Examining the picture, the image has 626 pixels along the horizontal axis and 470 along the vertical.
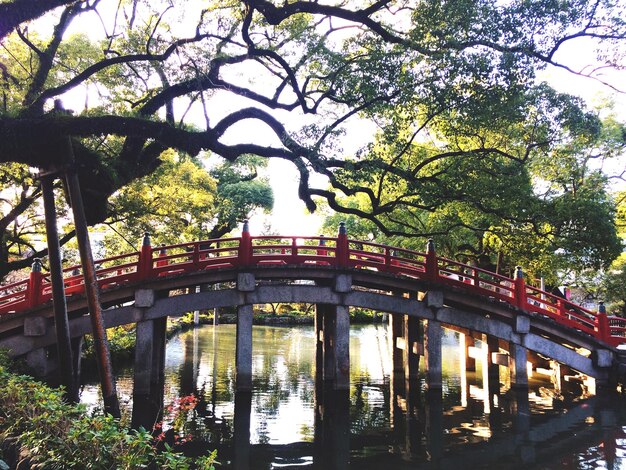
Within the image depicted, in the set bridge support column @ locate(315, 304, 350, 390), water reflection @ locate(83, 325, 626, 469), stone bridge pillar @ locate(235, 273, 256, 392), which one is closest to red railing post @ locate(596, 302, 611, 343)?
water reflection @ locate(83, 325, 626, 469)

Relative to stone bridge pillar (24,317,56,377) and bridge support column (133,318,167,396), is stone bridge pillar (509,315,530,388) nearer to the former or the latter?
bridge support column (133,318,167,396)

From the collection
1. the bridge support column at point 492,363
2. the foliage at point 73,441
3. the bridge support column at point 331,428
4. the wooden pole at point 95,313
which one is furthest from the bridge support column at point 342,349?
the foliage at point 73,441

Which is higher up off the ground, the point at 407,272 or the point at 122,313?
the point at 407,272

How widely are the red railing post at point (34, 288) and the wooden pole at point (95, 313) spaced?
157 inches

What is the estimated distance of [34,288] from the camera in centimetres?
1354

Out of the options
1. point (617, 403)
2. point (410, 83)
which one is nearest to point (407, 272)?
point (410, 83)

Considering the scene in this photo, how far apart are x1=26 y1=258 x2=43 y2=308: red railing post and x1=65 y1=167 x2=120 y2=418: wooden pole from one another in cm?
399

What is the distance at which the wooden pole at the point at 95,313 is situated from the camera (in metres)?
10.1

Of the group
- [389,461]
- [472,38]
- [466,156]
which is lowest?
[389,461]

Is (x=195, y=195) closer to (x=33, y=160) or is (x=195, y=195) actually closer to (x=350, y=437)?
(x=33, y=160)

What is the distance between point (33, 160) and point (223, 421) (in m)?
7.41

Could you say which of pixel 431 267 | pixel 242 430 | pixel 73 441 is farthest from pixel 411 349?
pixel 73 441

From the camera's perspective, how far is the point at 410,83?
13.0 meters

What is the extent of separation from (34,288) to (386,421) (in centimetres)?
996
